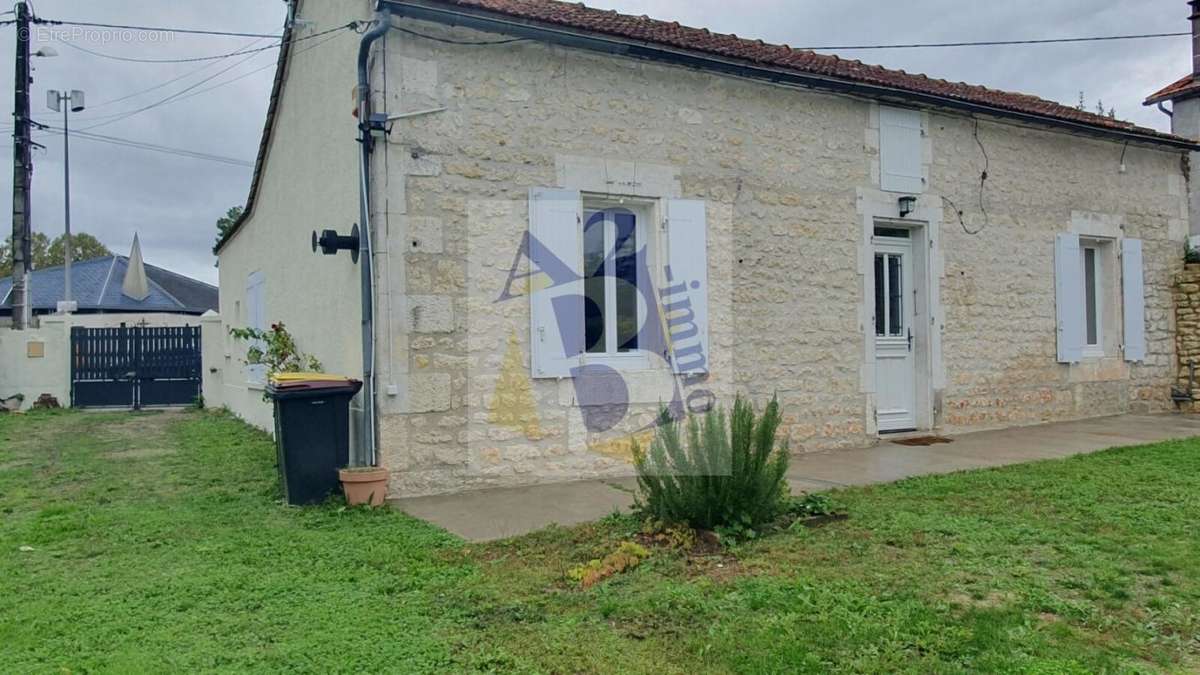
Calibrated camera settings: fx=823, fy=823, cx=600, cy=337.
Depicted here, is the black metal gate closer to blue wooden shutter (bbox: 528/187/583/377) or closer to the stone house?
the stone house

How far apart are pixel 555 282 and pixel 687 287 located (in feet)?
4.20

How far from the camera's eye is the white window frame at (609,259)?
7.06 metres

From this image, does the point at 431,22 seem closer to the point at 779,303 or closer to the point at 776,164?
the point at 776,164

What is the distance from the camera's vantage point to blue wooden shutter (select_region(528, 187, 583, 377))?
670 centimetres

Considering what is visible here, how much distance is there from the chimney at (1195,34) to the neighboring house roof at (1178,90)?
13 cm

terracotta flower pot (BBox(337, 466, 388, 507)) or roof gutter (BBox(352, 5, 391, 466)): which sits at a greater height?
roof gutter (BBox(352, 5, 391, 466))

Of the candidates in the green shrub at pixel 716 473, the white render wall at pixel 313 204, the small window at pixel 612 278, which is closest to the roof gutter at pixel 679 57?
the white render wall at pixel 313 204

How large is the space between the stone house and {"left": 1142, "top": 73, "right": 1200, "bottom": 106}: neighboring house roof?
53.1 inches

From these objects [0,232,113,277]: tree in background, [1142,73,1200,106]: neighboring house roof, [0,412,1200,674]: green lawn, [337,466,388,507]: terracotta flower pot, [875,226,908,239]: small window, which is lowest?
[0,412,1200,674]: green lawn

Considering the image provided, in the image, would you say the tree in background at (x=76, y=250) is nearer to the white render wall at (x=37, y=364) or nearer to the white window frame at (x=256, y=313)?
the white render wall at (x=37, y=364)

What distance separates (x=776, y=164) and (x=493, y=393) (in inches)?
142

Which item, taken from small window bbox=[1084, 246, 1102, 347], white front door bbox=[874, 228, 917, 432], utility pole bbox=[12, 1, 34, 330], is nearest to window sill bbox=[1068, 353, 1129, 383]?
small window bbox=[1084, 246, 1102, 347]

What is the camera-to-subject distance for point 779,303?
793cm

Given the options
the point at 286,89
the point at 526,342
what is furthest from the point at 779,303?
the point at 286,89
